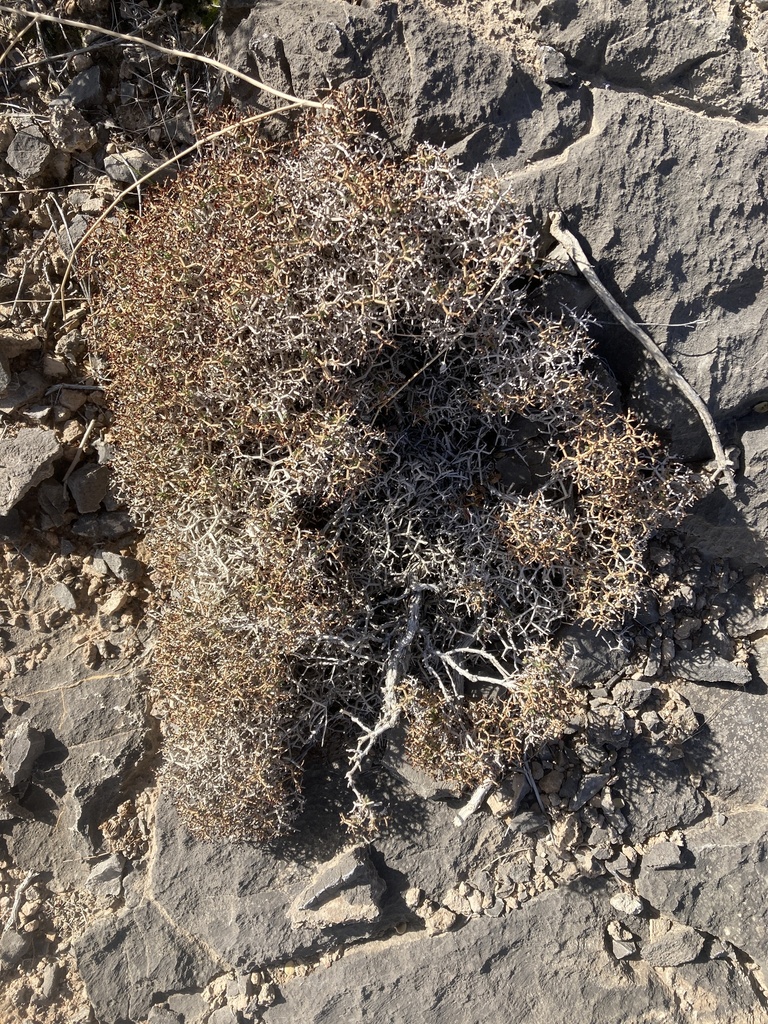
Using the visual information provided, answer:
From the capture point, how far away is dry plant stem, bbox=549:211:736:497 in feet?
10.2

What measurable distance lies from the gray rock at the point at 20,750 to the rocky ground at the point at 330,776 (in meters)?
0.01

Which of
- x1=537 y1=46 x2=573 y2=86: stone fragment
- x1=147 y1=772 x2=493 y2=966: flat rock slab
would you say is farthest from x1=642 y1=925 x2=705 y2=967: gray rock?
x1=537 y1=46 x2=573 y2=86: stone fragment

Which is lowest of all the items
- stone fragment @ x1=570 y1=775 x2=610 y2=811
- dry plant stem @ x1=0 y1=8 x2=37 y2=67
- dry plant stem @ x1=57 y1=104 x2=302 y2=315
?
stone fragment @ x1=570 y1=775 x2=610 y2=811

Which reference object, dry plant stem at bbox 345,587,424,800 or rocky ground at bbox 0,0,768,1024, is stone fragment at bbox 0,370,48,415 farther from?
dry plant stem at bbox 345,587,424,800

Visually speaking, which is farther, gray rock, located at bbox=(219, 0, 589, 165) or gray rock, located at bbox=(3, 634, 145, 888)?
gray rock, located at bbox=(3, 634, 145, 888)

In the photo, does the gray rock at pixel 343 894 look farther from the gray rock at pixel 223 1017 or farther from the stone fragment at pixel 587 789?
the stone fragment at pixel 587 789

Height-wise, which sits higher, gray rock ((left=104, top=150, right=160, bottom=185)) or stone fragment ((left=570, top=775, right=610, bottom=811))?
gray rock ((left=104, top=150, right=160, bottom=185))

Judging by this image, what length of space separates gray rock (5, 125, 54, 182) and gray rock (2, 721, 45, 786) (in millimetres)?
2432

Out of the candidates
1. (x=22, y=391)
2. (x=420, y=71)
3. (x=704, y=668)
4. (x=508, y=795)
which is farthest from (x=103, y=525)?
(x=704, y=668)

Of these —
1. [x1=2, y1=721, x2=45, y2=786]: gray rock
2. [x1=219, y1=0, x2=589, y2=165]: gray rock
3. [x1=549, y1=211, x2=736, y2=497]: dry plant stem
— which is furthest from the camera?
[x1=2, y1=721, x2=45, y2=786]: gray rock

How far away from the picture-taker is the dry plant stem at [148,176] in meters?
3.05

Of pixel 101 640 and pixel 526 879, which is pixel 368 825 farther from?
pixel 101 640

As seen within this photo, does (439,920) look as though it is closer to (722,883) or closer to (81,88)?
(722,883)

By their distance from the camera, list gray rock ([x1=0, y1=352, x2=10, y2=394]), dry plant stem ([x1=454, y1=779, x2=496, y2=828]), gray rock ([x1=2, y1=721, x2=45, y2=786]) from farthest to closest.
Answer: gray rock ([x1=2, y1=721, x2=45, y2=786]) → gray rock ([x1=0, y1=352, x2=10, y2=394]) → dry plant stem ([x1=454, y1=779, x2=496, y2=828])
